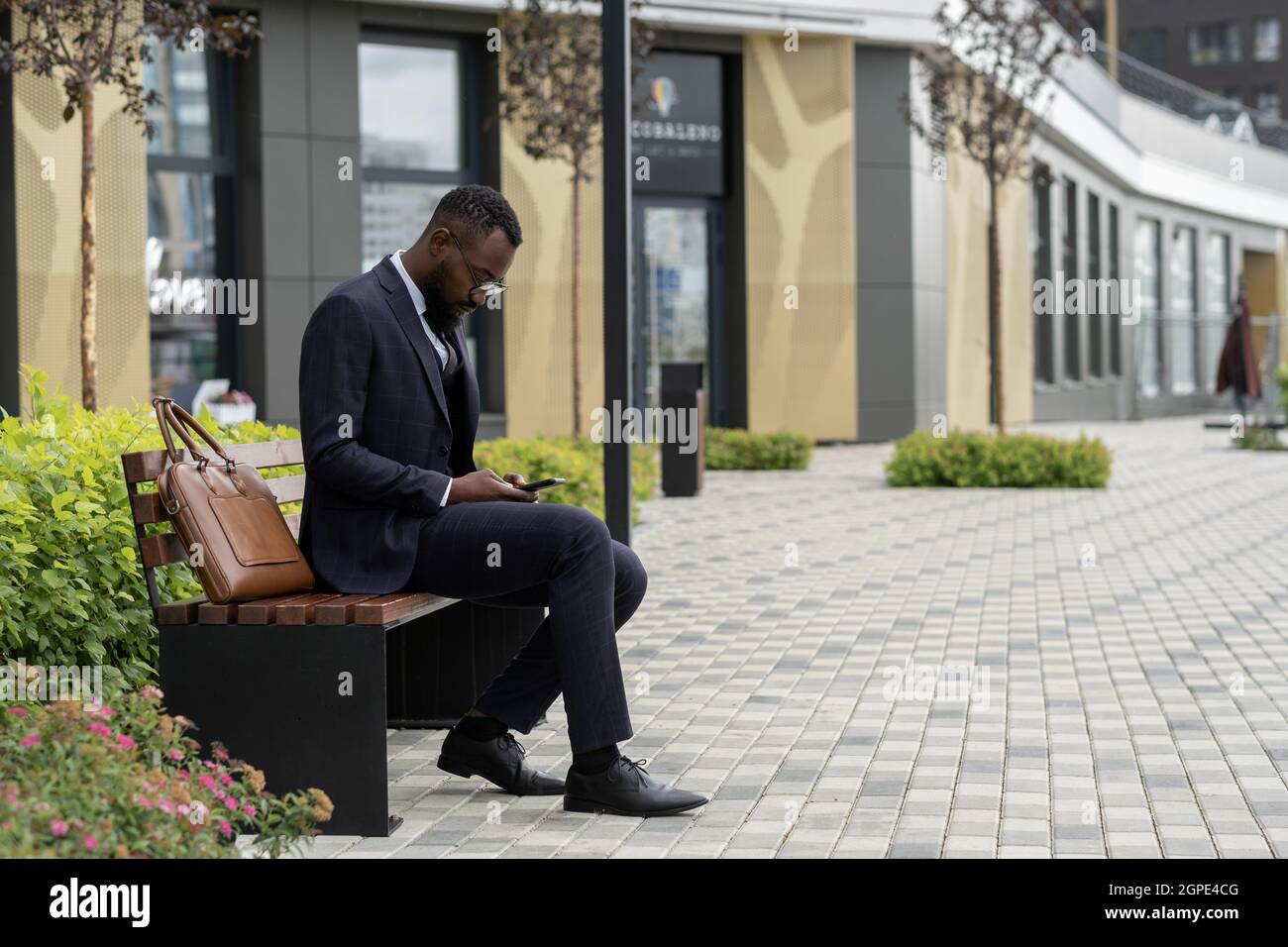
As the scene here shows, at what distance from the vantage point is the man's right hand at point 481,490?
472 centimetres

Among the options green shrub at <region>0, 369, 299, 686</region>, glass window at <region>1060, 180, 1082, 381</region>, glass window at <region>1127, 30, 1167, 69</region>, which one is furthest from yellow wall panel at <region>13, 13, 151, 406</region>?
glass window at <region>1127, 30, 1167, 69</region>

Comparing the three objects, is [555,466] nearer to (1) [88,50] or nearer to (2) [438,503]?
(1) [88,50]

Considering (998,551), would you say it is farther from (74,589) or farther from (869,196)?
(869,196)

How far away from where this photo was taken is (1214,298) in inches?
1955

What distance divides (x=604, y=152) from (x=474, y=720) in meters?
3.92

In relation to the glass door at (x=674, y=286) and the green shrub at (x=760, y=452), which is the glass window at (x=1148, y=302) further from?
the green shrub at (x=760, y=452)

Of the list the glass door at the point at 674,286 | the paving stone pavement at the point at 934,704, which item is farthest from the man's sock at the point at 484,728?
the glass door at the point at 674,286

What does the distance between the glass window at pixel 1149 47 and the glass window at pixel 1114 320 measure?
38.5 meters

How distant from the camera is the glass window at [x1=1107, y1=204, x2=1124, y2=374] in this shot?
4078cm

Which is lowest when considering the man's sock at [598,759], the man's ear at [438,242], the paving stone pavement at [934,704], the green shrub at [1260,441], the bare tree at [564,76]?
the paving stone pavement at [934,704]

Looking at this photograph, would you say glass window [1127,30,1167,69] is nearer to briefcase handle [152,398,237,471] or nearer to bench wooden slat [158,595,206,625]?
briefcase handle [152,398,237,471]

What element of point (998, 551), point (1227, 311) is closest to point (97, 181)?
point (998, 551)

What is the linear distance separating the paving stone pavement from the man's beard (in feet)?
4.39
